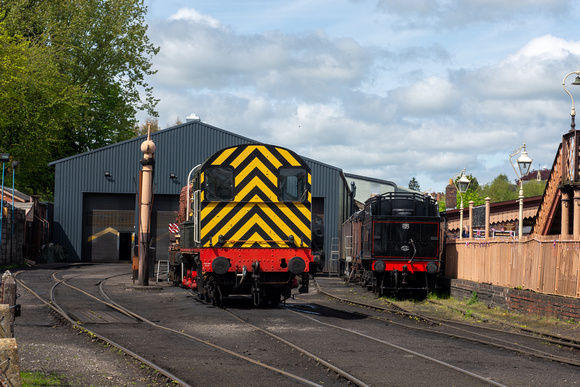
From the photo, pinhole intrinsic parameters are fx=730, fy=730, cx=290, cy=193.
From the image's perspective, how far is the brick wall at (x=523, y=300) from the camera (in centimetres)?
1420

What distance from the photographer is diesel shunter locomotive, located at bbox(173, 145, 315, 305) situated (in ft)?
52.3

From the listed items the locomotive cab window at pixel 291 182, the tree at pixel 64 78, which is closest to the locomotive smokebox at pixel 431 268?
the locomotive cab window at pixel 291 182

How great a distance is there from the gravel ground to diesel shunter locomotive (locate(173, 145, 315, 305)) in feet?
12.7

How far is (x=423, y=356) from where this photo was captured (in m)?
10.2

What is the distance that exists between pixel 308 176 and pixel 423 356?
7.00 meters

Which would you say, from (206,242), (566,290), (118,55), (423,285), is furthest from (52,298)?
(118,55)

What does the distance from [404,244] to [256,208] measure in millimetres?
6431

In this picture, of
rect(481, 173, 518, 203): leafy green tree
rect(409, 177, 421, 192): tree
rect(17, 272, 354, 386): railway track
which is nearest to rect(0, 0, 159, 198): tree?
rect(17, 272, 354, 386): railway track

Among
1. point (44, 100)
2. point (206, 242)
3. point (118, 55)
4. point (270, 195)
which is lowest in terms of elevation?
point (206, 242)

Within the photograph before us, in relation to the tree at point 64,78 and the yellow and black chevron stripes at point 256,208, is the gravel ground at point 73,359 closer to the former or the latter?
the yellow and black chevron stripes at point 256,208

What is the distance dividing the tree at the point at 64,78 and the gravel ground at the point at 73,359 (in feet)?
103

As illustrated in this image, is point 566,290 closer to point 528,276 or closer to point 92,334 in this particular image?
point 528,276

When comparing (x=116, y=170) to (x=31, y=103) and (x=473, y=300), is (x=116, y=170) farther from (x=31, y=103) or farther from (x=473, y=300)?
(x=473, y=300)

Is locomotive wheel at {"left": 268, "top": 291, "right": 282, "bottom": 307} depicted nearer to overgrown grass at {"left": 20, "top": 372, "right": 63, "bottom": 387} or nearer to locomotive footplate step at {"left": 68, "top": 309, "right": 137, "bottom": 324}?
locomotive footplate step at {"left": 68, "top": 309, "right": 137, "bottom": 324}
